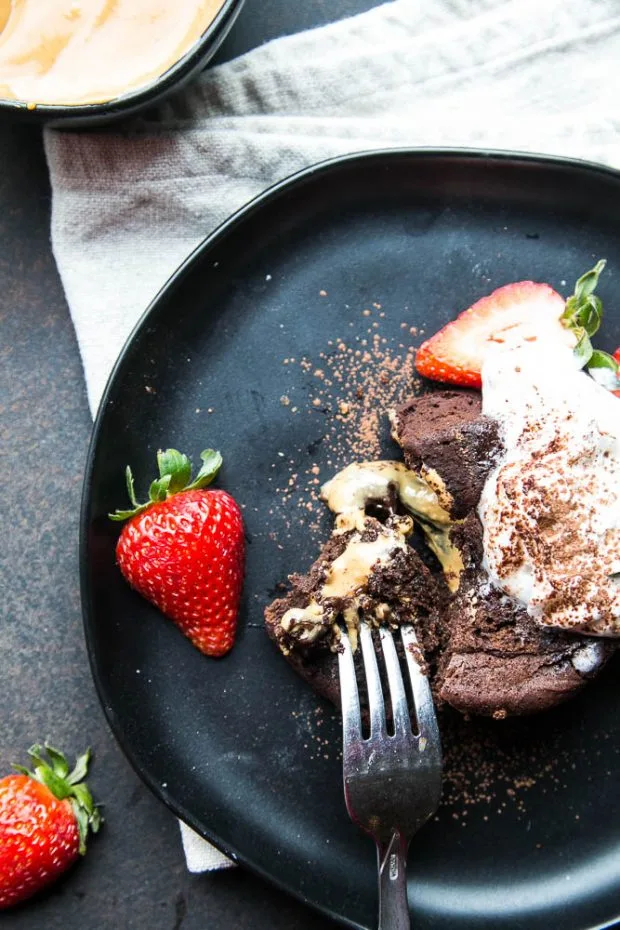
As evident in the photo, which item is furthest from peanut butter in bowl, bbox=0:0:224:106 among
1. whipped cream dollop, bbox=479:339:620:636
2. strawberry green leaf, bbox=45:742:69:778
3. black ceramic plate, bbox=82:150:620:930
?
strawberry green leaf, bbox=45:742:69:778

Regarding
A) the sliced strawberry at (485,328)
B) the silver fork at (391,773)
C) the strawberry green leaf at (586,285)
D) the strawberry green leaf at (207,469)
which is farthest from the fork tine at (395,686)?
the strawberry green leaf at (586,285)

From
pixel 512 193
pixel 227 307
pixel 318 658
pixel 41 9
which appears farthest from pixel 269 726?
pixel 41 9

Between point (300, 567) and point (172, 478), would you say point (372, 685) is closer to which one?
point (300, 567)

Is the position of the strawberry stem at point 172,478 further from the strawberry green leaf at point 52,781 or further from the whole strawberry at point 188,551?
the strawberry green leaf at point 52,781

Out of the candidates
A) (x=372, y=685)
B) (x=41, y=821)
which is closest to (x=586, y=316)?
(x=372, y=685)

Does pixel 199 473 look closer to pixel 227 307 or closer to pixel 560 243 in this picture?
pixel 227 307

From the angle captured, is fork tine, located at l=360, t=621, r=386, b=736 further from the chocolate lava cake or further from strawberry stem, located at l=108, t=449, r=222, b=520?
strawberry stem, located at l=108, t=449, r=222, b=520
